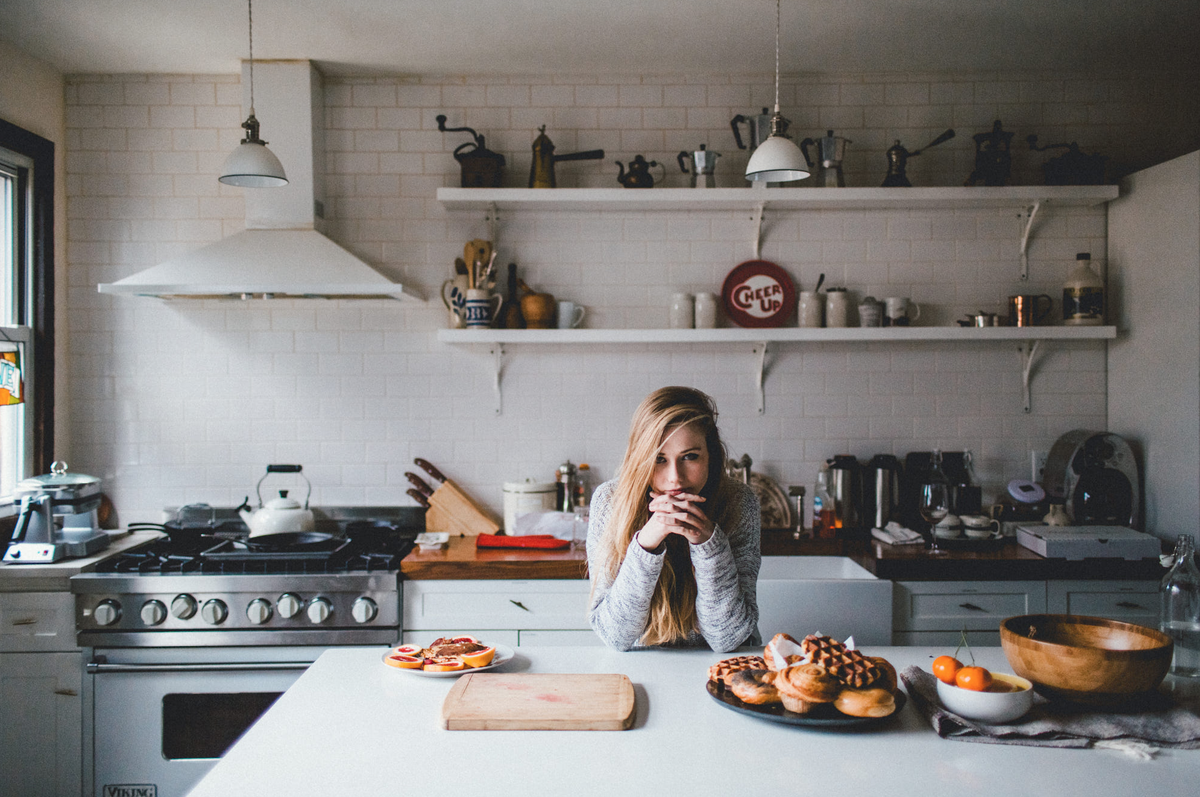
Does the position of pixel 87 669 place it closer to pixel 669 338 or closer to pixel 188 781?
pixel 188 781

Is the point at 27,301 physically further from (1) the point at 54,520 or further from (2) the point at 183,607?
(2) the point at 183,607

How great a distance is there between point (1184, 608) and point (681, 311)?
7.38 ft

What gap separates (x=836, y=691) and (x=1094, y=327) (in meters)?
2.71

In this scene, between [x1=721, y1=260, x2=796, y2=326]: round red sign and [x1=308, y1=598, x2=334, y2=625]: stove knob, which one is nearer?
[x1=308, y1=598, x2=334, y2=625]: stove knob

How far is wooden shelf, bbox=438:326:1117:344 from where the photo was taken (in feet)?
11.0

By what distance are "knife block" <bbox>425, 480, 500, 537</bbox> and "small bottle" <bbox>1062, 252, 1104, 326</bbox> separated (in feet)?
8.95

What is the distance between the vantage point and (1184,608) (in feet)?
5.08

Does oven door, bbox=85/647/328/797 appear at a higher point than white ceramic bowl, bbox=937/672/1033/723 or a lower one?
lower

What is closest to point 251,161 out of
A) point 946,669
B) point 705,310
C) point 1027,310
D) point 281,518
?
point 281,518

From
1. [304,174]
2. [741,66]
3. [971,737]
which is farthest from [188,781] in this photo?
[741,66]

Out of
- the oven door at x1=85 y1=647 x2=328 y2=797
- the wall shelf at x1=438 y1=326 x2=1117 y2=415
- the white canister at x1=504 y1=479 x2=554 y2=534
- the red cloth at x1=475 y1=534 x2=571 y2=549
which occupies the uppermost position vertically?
the wall shelf at x1=438 y1=326 x2=1117 y2=415

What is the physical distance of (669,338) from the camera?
3.37m

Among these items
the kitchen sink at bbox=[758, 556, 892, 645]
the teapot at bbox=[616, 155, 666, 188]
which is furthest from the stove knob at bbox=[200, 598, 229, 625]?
the teapot at bbox=[616, 155, 666, 188]

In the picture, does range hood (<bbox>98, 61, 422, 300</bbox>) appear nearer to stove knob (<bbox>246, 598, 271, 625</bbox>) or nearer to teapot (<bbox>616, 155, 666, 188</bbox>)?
teapot (<bbox>616, 155, 666, 188</bbox>)
